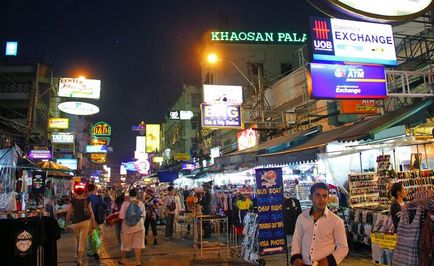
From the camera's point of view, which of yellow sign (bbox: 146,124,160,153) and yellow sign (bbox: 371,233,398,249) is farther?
yellow sign (bbox: 146,124,160,153)

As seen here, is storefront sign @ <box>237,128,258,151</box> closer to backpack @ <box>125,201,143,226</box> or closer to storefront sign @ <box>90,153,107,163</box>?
backpack @ <box>125,201,143,226</box>

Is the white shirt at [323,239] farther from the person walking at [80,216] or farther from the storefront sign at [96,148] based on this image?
the storefront sign at [96,148]

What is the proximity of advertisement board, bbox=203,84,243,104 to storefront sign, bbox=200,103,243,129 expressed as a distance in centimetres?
194

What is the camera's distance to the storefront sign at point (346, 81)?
965 centimetres

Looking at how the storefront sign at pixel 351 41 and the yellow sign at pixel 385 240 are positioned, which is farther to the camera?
the storefront sign at pixel 351 41

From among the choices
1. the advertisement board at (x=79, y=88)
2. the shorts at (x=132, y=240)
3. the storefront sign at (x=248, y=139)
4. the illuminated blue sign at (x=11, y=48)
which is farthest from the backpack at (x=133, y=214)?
the illuminated blue sign at (x=11, y=48)

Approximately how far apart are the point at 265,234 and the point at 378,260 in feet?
7.98

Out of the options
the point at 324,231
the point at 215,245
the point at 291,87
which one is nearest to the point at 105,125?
the point at 291,87

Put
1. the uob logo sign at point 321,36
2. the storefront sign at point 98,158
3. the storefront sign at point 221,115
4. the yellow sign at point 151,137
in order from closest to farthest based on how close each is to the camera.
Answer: the uob logo sign at point 321,36, the storefront sign at point 221,115, the storefront sign at point 98,158, the yellow sign at point 151,137

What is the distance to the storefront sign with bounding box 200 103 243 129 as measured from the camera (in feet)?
57.6

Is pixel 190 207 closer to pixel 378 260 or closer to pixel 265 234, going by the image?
pixel 265 234

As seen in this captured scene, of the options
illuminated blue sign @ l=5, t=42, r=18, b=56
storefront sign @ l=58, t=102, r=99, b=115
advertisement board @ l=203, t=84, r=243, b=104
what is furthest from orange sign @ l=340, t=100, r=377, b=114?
A: illuminated blue sign @ l=5, t=42, r=18, b=56

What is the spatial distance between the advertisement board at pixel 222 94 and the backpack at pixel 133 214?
10.8 metres

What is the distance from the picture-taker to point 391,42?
10.6 m
